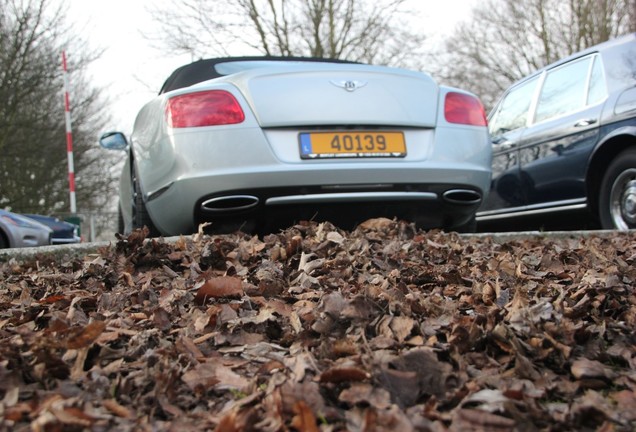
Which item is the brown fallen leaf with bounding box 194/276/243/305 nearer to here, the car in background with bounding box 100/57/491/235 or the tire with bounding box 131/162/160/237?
the car in background with bounding box 100/57/491/235

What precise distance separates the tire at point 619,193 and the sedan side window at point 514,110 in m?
1.45

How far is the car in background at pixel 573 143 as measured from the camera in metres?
4.63

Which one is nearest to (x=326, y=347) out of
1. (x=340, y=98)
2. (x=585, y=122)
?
(x=340, y=98)

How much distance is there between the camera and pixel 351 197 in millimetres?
3703

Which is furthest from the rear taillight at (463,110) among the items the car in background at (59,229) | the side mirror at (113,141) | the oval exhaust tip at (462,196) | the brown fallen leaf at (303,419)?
the car in background at (59,229)

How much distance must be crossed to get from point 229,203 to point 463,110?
1.67 meters

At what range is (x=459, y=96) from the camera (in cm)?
420

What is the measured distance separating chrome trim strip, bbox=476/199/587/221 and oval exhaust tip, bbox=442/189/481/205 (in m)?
1.50

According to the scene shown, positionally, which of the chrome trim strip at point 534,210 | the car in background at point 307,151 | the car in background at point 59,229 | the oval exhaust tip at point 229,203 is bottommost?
the car in background at point 59,229

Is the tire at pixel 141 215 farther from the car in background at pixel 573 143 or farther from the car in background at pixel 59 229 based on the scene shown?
the car in background at pixel 59 229

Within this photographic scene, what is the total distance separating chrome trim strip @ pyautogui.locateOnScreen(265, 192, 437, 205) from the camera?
361 centimetres

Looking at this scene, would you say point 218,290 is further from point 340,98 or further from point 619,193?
point 619,193

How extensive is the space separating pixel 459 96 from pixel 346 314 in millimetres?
2920

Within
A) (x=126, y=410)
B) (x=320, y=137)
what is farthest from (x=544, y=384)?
(x=320, y=137)
